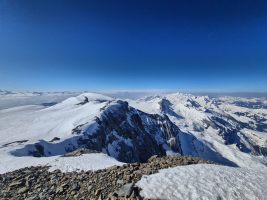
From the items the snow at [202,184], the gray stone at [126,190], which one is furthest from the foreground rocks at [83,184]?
the snow at [202,184]

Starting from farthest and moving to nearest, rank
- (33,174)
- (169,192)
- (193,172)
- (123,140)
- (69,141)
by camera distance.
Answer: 1. (123,140)
2. (69,141)
3. (33,174)
4. (193,172)
5. (169,192)

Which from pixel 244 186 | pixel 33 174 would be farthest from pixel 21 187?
pixel 244 186

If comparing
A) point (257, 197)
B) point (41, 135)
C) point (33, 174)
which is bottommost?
point (41, 135)

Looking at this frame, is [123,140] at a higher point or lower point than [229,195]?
lower

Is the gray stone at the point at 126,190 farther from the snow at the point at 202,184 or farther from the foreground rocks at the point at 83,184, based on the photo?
the snow at the point at 202,184

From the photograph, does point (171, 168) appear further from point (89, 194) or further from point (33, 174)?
point (33, 174)

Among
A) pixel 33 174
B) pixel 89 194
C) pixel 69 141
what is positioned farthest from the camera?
pixel 69 141

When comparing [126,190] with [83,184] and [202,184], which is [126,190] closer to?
[83,184]
